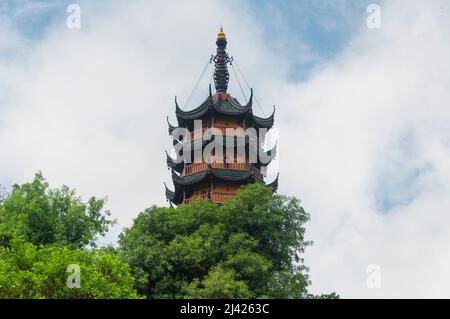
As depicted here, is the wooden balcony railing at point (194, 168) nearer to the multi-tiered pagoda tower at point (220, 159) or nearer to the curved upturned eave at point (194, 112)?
the multi-tiered pagoda tower at point (220, 159)

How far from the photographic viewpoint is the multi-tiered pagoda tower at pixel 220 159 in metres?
37.6

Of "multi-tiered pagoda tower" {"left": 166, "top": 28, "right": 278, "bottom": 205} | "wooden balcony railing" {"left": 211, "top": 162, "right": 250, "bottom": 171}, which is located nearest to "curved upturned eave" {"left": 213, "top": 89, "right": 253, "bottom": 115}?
"multi-tiered pagoda tower" {"left": 166, "top": 28, "right": 278, "bottom": 205}

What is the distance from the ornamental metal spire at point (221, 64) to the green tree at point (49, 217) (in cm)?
1522

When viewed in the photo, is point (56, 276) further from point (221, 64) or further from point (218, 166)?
point (221, 64)

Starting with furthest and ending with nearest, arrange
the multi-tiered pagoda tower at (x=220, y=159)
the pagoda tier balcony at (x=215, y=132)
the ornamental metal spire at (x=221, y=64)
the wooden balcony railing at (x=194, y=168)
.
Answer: the ornamental metal spire at (x=221, y=64) < the pagoda tier balcony at (x=215, y=132) < the wooden balcony railing at (x=194, y=168) < the multi-tiered pagoda tower at (x=220, y=159)

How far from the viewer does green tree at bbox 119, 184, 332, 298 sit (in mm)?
25312

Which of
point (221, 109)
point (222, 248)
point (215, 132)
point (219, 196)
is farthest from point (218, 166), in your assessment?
point (222, 248)

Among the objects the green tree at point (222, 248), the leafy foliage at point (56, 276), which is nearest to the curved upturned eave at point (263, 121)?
the green tree at point (222, 248)

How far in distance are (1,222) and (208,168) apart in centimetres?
1249

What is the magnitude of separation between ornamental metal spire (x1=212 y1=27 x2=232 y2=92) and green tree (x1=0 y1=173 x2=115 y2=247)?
599 inches

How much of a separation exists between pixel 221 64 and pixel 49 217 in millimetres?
18656

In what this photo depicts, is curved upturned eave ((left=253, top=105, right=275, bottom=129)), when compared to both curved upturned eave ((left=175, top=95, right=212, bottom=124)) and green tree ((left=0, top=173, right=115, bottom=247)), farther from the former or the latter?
green tree ((left=0, top=173, right=115, bottom=247))

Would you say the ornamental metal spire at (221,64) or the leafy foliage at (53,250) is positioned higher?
the ornamental metal spire at (221,64)
